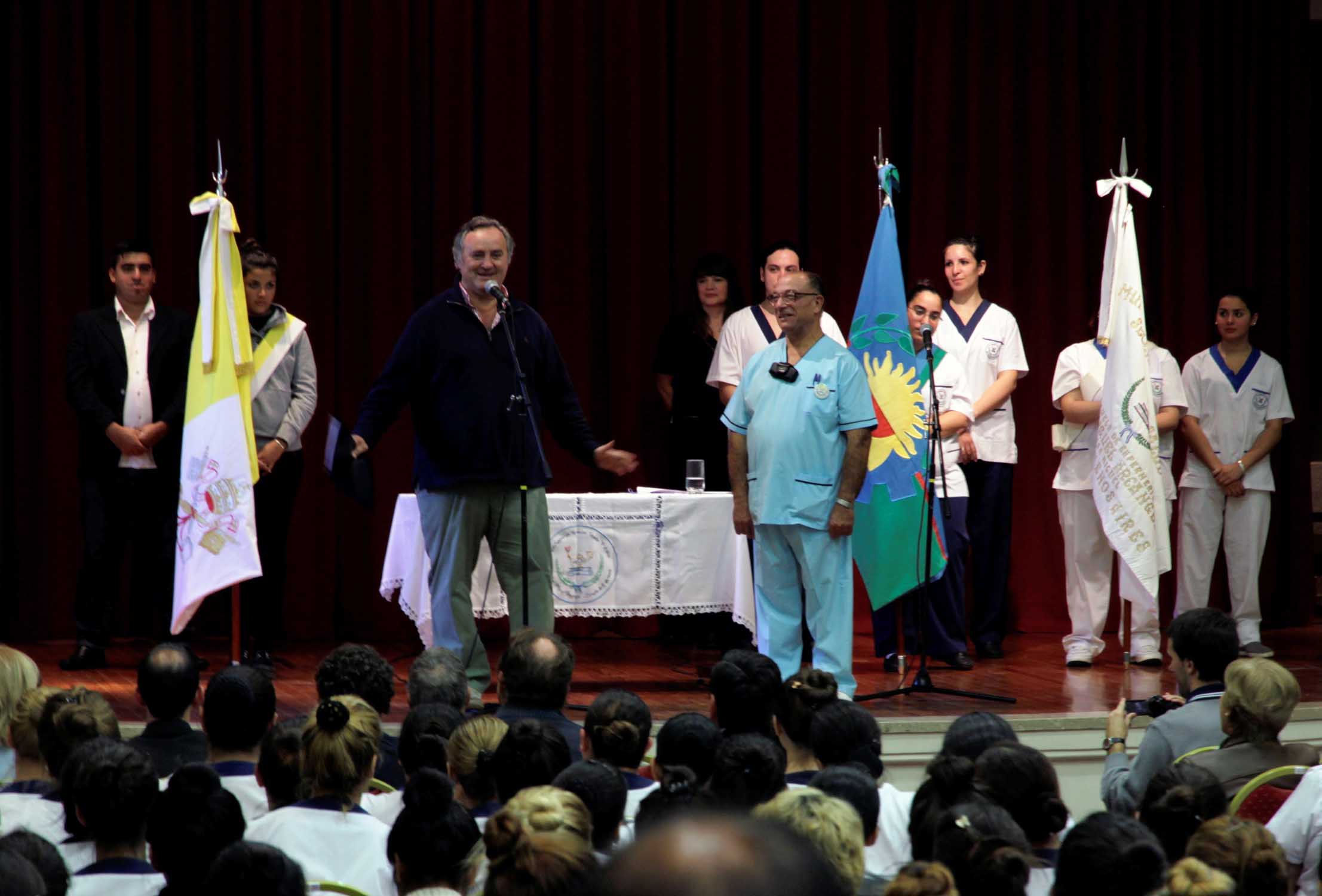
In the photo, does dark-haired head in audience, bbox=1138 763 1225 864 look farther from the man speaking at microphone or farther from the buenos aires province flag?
the buenos aires province flag

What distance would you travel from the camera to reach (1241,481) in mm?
6918

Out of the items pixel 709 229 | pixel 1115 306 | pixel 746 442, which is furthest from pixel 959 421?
pixel 709 229

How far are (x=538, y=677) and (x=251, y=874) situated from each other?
1584mm

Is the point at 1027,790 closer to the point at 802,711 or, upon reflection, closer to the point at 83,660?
the point at 802,711

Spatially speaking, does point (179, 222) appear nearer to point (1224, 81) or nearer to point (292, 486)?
point (292, 486)

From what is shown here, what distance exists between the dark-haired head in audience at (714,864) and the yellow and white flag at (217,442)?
463cm

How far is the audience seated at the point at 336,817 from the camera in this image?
259cm

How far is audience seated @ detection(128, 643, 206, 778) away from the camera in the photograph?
347cm

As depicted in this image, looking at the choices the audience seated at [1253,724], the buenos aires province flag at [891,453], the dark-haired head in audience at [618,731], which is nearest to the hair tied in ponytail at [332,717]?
the dark-haired head in audience at [618,731]

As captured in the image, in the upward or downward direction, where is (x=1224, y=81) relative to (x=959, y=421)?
upward

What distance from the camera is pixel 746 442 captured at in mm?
5277

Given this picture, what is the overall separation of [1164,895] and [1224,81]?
7044 millimetres

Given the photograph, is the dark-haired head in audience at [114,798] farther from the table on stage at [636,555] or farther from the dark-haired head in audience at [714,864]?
the table on stage at [636,555]

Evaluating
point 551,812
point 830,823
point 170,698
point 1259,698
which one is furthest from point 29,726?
point 1259,698
